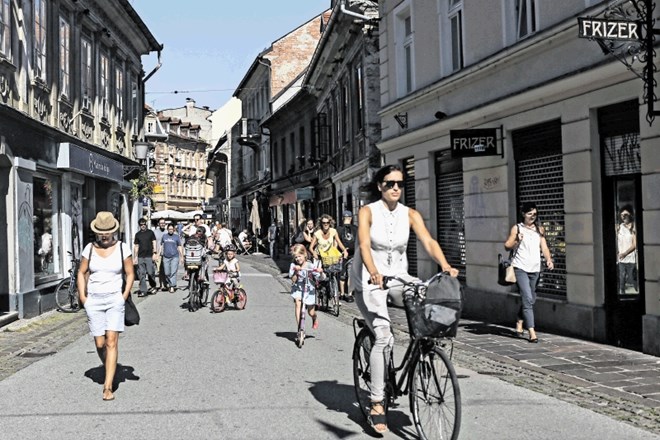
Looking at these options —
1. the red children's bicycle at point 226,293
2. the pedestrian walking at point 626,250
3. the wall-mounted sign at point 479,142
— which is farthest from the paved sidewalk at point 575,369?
Result: the red children's bicycle at point 226,293

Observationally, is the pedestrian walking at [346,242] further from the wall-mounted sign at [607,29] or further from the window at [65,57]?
the wall-mounted sign at [607,29]

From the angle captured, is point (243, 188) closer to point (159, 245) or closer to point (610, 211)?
point (159, 245)

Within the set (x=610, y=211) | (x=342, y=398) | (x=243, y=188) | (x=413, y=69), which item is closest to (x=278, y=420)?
(x=342, y=398)

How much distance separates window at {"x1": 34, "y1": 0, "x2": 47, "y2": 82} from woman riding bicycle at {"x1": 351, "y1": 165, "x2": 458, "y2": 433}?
11.3 m

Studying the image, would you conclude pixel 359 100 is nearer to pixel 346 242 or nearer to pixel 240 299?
pixel 346 242

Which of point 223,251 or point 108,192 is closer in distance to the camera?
point 223,251

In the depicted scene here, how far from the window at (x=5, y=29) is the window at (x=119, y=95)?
9.48 meters

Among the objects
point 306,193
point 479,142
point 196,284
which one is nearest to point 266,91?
point 306,193

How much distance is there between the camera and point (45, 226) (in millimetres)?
15578

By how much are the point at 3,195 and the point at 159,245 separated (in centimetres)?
603

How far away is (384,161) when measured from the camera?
18359mm

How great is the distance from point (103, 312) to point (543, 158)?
6.82 metres

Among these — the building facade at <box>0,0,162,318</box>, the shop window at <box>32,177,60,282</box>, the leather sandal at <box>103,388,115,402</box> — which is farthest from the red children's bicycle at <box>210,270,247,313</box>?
the leather sandal at <box>103,388,115,402</box>

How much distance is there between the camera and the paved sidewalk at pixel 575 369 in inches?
252
